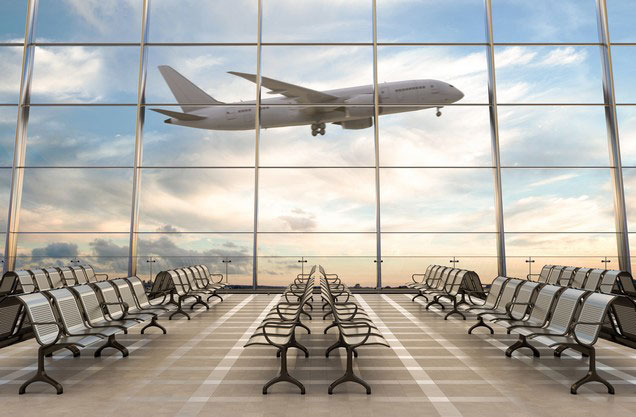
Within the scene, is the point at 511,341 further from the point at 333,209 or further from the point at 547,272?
the point at 333,209

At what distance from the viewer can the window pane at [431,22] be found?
38.4ft

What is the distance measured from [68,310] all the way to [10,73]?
A: 10.3 metres

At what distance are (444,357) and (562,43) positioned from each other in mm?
10611

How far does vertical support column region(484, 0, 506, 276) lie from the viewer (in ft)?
35.6

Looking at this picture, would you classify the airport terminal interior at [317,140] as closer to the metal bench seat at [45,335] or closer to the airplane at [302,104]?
the airplane at [302,104]

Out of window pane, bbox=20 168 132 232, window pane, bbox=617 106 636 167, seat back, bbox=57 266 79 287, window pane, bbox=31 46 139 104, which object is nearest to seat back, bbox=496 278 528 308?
seat back, bbox=57 266 79 287

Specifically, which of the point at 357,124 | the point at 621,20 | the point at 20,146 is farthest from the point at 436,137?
the point at 20,146

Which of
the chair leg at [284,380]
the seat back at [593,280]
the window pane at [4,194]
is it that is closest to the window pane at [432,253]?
the seat back at [593,280]

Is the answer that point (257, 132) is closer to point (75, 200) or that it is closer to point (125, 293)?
point (75, 200)

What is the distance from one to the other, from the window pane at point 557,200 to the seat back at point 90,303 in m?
9.38

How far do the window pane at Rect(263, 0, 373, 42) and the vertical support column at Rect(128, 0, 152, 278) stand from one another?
3.15 metres

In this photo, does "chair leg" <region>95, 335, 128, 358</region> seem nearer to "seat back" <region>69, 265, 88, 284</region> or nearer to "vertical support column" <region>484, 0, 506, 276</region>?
"seat back" <region>69, 265, 88, 284</region>

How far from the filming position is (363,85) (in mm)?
11523

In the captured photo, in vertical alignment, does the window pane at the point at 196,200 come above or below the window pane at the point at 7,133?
below
